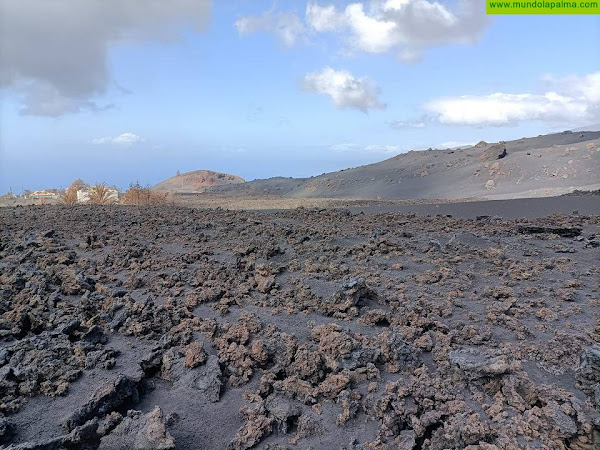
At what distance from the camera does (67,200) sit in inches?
588

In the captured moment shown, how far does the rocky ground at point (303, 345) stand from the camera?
286 centimetres

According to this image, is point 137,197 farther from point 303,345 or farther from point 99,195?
point 303,345

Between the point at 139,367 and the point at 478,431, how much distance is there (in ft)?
7.62

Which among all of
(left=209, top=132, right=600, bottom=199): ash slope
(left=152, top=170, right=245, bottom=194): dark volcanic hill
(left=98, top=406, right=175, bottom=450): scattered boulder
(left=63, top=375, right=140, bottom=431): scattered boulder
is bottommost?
(left=98, top=406, right=175, bottom=450): scattered boulder

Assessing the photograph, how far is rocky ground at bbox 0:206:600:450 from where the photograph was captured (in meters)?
2.86

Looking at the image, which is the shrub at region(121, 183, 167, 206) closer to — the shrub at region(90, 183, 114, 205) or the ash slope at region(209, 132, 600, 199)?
the shrub at region(90, 183, 114, 205)

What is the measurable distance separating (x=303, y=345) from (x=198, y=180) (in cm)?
3860

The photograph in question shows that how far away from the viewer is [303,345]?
3656 millimetres

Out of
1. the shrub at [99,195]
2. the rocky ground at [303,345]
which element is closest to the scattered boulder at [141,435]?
the rocky ground at [303,345]

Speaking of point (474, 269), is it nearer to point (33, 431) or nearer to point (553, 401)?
point (553, 401)

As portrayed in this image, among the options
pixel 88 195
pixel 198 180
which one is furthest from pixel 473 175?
pixel 198 180

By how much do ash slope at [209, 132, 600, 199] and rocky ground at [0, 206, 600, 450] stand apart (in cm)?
1567

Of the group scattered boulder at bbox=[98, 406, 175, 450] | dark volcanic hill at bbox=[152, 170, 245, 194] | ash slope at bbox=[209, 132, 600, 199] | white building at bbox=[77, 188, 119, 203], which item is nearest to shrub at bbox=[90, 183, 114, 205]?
white building at bbox=[77, 188, 119, 203]

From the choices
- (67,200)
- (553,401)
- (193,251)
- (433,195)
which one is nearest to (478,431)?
(553,401)
